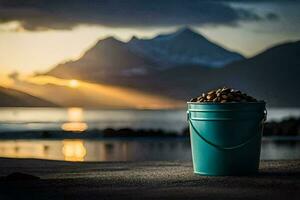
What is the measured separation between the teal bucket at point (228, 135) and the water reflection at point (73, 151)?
26.9 feet

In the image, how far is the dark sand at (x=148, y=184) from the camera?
8445 mm

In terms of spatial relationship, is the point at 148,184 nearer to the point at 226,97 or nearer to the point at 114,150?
the point at 226,97

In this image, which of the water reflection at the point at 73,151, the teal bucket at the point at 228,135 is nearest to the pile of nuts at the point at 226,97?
the teal bucket at the point at 228,135

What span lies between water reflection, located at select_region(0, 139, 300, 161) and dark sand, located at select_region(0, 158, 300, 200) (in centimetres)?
658

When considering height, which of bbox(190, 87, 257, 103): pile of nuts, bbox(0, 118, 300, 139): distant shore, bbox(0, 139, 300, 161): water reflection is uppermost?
bbox(190, 87, 257, 103): pile of nuts

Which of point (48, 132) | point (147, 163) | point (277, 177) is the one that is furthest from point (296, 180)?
point (48, 132)

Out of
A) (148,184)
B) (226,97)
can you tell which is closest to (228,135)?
(226,97)

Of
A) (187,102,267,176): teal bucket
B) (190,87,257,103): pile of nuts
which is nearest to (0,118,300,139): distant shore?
(190,87,257,103): pile of nuts

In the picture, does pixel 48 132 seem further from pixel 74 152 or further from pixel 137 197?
pixel 137 197

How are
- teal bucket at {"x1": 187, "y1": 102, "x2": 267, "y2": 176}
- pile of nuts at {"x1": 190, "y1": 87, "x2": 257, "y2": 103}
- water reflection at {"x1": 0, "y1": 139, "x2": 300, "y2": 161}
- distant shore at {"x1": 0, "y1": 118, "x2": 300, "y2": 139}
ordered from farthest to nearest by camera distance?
distant shore at {"x1": 0, "y1": 118, "x2": 300, "y2": 139} → water reflection at {"x1": 0, "y1": 139, "x2": 300, "y2": 161} → pile of nuts at {"x1": 190, "y1": 87, "x2": 257, "y2": 103} → teal bucket at {"x1": 187, "y1": 102, "x2": 267, "y2": 176}

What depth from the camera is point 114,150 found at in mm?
21891

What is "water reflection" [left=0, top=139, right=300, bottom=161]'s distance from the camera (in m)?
18.9

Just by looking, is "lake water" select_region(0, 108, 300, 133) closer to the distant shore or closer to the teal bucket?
the distant shore

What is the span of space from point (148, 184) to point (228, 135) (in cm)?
138
